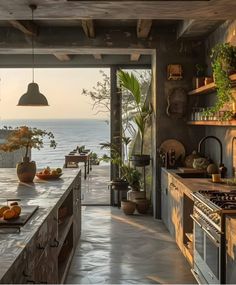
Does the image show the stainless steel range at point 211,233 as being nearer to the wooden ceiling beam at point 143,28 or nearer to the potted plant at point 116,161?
the wooden ceiling beam at point 143,28

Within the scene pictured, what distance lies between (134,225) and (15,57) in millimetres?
3633

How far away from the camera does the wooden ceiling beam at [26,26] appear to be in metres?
5.55

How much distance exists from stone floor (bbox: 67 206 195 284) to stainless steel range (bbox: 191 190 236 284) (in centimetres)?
59

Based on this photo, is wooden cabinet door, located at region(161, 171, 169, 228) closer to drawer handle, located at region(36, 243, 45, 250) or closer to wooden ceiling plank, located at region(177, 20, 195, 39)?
wooden ceiling plank, located at region(177, 20, 195, 39)

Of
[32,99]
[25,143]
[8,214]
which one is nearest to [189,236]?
[25,143]

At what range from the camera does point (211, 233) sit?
3.13 meters

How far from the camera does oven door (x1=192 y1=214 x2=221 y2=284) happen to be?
9.86 feet

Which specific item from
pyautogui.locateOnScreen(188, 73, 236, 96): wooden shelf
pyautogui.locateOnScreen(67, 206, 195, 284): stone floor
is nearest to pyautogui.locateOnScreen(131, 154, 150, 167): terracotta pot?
pyautogui.locateOnScreen(67, 206, 195, 284): stone floor

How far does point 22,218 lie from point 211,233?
4.53ft

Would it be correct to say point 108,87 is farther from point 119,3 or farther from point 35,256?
point 35,256

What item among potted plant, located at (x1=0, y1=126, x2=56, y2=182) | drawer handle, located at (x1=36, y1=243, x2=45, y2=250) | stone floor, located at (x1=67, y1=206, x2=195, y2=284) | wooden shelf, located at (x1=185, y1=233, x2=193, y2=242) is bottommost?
stone floor, located at (x1=67, y1=206, x2=195, y2=284)

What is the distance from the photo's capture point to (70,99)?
29.2ft

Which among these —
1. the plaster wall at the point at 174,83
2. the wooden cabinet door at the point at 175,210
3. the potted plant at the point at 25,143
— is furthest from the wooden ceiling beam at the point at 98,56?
the potted plant at the point at 25,143

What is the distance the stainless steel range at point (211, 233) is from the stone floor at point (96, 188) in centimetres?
431
